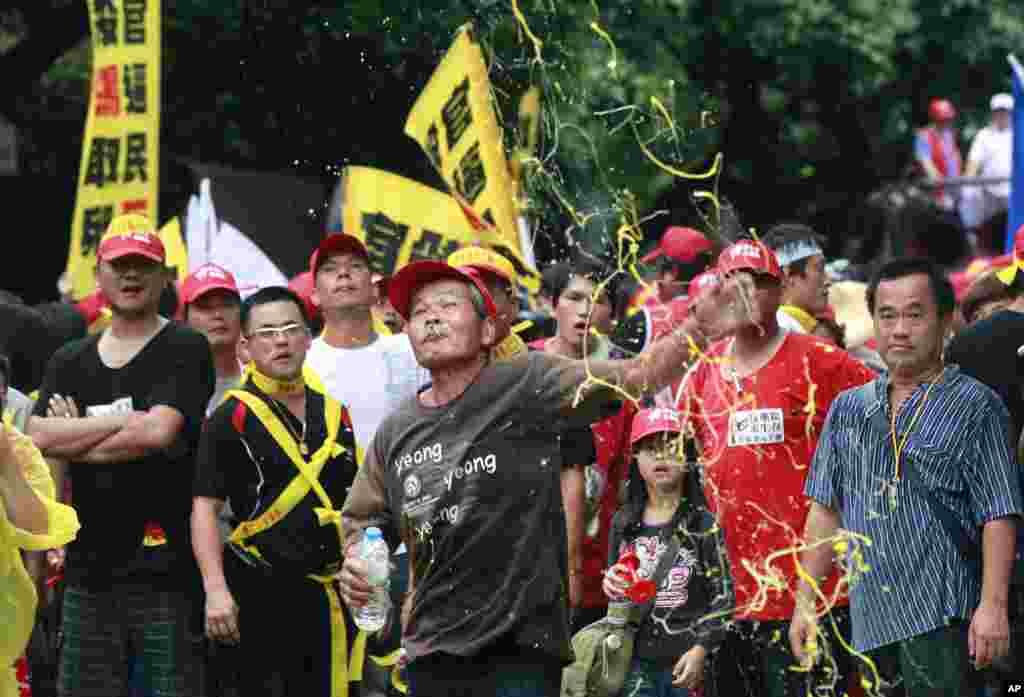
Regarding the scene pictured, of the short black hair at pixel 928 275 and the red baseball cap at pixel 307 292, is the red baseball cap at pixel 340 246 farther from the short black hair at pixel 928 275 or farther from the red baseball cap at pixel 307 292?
the short black hair at pixel 928 275

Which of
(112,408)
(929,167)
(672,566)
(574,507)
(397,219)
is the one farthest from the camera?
(929,167)

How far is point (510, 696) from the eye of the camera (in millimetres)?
6480

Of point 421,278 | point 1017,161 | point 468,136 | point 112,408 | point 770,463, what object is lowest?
point 770,463

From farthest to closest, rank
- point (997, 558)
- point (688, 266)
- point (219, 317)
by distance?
point (688, 266), point (219, 317), point (997, 558)

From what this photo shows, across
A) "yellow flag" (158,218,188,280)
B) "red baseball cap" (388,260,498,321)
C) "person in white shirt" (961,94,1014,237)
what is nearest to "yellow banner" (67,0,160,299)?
"yellow flag" (158,218,188,280)

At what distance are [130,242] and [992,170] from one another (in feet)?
34.1

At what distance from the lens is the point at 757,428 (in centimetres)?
802

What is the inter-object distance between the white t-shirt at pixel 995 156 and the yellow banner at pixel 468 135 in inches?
330

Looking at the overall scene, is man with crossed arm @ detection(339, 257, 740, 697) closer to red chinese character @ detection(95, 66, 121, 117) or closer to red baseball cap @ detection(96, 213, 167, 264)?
red baseball cap @ detection(96, 213, 167, 264)

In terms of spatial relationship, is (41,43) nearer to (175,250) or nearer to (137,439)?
(175,250)

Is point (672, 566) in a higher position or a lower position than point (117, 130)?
lower

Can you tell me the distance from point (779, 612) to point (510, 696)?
1.85m

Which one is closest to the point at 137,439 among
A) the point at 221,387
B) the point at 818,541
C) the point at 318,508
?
the point at 318,508

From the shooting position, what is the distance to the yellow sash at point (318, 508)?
827cm
